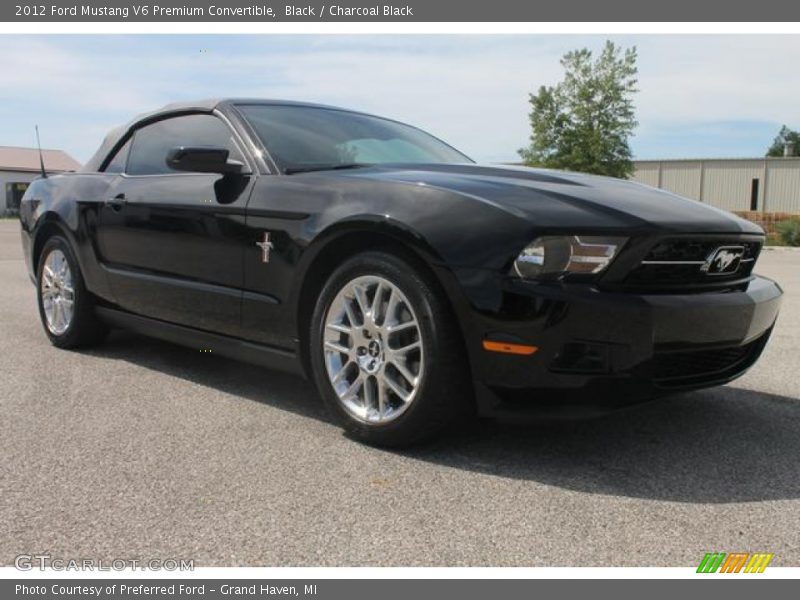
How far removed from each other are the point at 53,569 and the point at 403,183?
5.99 feet

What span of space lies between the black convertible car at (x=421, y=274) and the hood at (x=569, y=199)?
12 millimetres

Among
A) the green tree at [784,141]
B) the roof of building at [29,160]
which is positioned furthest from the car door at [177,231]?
the green tree at [784,141]

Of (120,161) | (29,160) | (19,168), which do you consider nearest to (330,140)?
(120,161)

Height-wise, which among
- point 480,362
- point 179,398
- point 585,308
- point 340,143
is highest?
point 340,143

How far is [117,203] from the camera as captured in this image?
4.48 metres

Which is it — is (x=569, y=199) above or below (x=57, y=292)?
above

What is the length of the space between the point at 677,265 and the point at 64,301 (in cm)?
387

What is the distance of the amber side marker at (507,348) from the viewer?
276cm

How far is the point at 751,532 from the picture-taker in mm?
2391

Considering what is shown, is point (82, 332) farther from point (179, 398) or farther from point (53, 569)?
point (53, 569)

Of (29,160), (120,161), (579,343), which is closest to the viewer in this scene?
(579,343)

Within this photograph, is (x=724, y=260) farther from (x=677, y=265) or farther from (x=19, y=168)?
(x=19, y=168)

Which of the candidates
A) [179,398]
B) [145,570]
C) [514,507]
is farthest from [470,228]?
[179,398]

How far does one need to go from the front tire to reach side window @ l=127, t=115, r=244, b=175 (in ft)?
3.51
